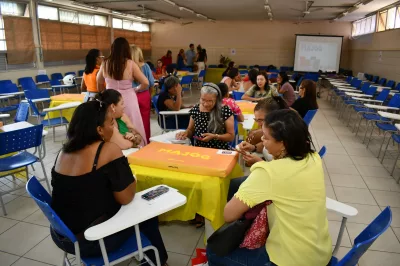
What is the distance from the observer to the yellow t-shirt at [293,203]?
1.27 metres

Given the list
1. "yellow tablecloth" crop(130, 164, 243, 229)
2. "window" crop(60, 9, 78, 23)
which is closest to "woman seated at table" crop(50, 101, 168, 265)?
"yellow tablecloth" crop(130, 164, 243, 229)

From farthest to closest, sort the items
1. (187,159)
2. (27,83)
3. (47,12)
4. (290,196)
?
(47,12)
(27,83)
(187,159)
(290,196)

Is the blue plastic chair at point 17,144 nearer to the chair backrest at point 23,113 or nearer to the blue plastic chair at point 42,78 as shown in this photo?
the chair backrest at point 23,113

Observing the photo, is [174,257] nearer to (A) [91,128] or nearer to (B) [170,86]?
(A) [91,128]

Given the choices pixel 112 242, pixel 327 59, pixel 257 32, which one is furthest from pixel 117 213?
pixel 257 32

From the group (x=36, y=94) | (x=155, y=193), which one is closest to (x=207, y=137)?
(x=155, y=193)

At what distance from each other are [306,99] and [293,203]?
123 inches

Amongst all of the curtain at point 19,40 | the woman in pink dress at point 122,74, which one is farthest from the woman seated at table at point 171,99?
the curtain at point 19,40

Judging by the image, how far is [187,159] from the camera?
6.84 feet

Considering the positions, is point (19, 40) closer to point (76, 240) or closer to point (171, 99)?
point (171, 99)

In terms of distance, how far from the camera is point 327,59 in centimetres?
1268

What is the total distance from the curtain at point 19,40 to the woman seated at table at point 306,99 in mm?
6717

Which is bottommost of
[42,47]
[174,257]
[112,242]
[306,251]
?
[174,257]

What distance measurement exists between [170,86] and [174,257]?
8.11 feet
